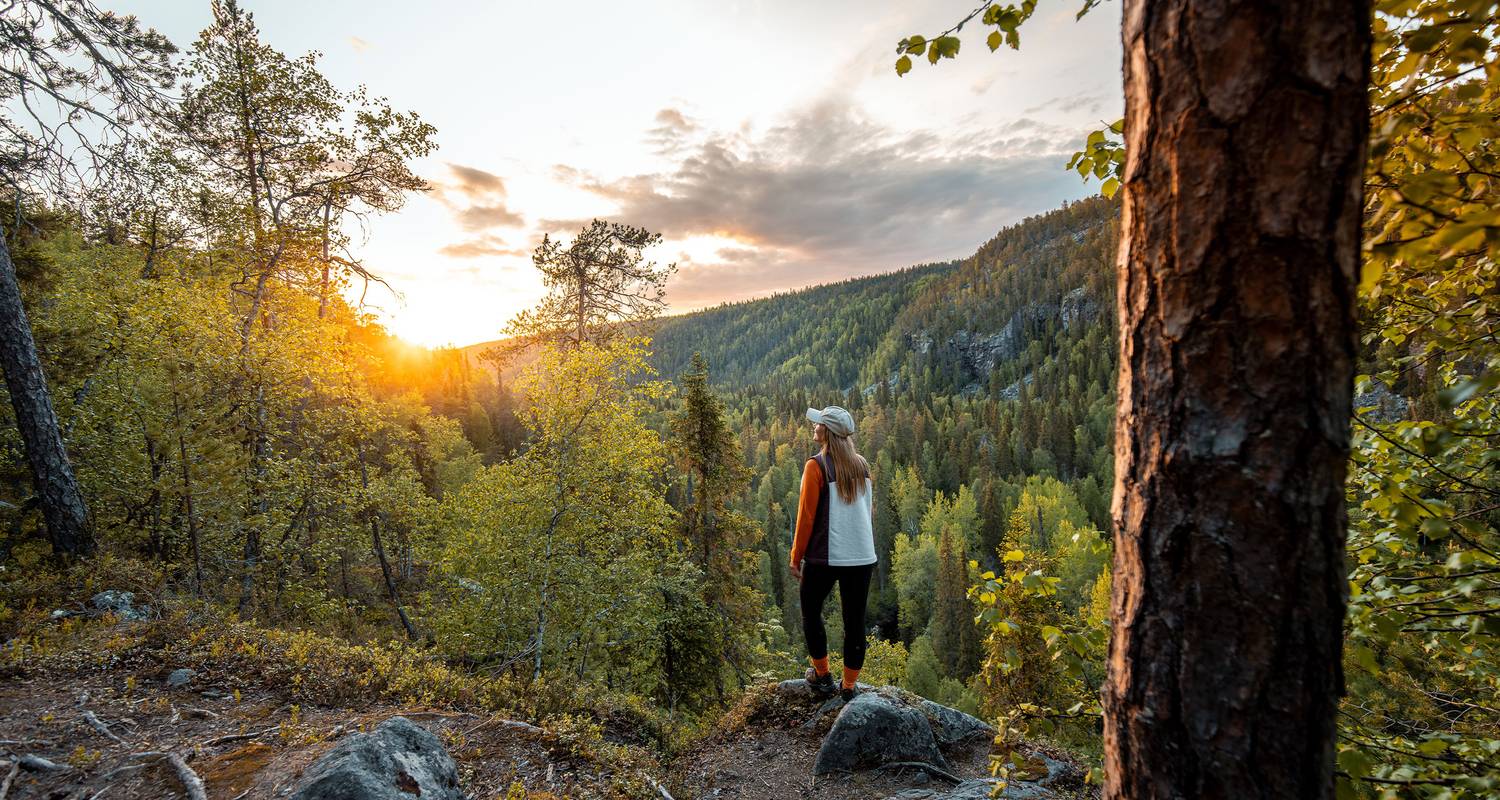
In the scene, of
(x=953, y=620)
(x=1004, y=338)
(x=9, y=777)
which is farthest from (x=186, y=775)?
(x=1004, y=338)

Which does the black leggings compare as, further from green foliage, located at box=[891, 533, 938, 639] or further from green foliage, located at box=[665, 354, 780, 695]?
green foliage, located at box=[891, 533, 938, 639]

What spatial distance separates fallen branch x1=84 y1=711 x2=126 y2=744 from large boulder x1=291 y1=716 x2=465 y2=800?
1928 mm

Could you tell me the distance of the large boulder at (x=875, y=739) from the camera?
4.60 meters

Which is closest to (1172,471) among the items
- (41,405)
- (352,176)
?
(41,405)

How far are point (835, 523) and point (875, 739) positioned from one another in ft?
6.02

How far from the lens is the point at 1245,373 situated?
1.14m

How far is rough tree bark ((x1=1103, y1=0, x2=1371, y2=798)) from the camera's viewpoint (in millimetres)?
1075

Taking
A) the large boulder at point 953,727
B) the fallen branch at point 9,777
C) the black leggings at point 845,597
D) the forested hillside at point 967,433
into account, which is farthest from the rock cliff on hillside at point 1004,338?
the fallen branch at point 9,777

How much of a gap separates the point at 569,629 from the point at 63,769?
20.8 feet

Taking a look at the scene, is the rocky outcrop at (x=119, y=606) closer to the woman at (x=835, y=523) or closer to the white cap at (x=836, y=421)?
the woman at (x=835, y=523)

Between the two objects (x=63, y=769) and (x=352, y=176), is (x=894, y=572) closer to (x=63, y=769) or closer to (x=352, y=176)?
(x=352, y=176)

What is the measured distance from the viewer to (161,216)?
446 inches

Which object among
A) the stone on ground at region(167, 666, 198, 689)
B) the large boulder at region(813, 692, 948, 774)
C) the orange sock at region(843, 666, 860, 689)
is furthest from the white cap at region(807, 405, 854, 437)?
the stone on ground at region(167, 666, 198, 689)

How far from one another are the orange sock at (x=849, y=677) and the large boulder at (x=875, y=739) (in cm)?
26
